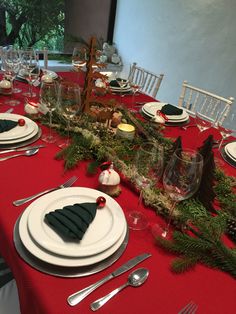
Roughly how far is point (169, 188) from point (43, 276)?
359 millimetres

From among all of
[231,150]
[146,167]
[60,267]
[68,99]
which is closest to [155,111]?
[231,150]

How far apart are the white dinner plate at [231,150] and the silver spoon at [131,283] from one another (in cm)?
72

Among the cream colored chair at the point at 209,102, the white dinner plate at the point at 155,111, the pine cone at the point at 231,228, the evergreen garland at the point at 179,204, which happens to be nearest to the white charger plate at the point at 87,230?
the evergreen garland at the point at 179,204

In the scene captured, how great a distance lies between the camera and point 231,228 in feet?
2.53

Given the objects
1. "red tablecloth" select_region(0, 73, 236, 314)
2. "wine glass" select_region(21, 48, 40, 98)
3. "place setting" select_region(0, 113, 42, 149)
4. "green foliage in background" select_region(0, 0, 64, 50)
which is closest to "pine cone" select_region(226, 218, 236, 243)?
"red tablecloth" select_region(0, 73, 236, 314)

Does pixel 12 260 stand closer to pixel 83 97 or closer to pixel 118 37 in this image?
pixel 83 97

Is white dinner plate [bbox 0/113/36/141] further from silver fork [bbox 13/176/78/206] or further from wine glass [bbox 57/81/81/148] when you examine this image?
silver fork [bbox 13/176/78/206]

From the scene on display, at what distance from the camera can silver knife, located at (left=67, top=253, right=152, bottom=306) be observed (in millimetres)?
541

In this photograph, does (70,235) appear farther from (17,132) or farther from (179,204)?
(17,132)

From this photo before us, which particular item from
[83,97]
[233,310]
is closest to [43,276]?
[233,310]

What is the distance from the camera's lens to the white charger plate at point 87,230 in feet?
1.98

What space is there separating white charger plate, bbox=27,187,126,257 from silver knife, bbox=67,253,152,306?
6 centimetres

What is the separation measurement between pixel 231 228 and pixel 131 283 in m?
0.34

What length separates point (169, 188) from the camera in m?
0.72
